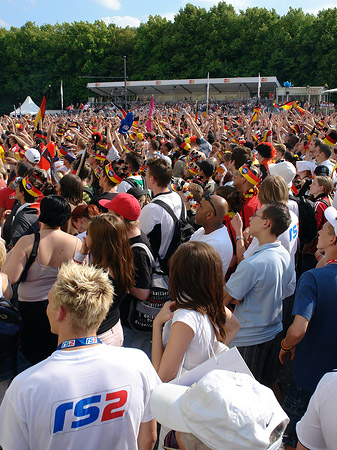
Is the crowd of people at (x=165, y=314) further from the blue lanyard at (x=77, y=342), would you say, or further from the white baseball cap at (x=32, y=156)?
the white baseball cap at (x=32, y=156)

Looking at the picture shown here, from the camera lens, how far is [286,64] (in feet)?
169

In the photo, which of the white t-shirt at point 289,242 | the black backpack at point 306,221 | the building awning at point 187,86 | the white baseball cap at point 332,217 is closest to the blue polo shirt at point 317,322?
the white baseball cap at point 332,217

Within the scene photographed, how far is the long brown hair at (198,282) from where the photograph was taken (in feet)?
7.47

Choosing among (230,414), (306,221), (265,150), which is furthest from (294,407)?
(265,150)

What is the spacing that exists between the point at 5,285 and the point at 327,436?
95.5 inches

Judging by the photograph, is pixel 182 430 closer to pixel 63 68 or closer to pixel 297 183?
pixel 297 183

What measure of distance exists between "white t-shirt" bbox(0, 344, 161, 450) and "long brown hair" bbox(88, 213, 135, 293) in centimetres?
112

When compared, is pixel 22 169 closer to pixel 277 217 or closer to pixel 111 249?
pixel 111 249

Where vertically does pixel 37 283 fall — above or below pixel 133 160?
below

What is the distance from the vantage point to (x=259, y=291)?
3.00m

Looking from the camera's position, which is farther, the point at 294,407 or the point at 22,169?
the point at 22,169

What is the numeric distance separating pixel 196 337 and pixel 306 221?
10.0 feet

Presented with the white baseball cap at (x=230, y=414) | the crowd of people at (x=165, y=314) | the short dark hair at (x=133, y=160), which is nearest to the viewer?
the white baseball cap at (x=230, y=414)

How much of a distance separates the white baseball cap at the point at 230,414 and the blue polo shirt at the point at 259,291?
5.31 feet
